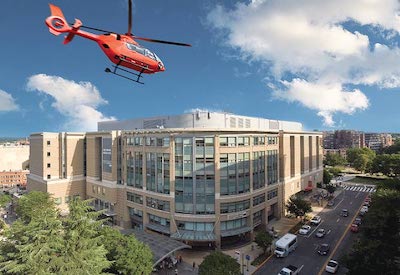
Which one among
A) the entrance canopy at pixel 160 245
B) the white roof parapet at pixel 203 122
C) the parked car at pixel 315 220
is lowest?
the parked car at pixel 315 220

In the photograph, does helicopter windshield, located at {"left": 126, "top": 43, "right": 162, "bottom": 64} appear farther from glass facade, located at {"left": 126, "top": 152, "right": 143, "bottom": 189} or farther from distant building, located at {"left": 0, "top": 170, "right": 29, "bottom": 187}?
distant building, located at {"left": 0, "top": 170, "right": 29, "bottom": 187}

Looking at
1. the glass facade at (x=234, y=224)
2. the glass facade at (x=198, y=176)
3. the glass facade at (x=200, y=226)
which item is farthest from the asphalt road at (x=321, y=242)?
the glass facade at (x=198, y=176)

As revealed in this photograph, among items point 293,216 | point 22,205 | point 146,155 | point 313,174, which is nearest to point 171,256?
point 146,155

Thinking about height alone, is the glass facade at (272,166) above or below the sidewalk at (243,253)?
above

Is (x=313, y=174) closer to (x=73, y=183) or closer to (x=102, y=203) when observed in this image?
(x=102, y=203)

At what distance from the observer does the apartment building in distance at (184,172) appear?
165ft

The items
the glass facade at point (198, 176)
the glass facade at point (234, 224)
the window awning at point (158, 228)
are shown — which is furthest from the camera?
the window awning at point (158, 228)

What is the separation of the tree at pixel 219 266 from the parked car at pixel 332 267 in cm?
1575

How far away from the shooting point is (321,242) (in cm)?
5247

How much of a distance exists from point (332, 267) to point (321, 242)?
1184cm

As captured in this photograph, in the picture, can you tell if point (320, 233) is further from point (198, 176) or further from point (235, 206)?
point (198, 176)

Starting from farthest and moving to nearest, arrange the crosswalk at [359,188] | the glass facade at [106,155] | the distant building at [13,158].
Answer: the distant building at [13,158], the crosswalk at [359,188], the glass facade at [106,155]

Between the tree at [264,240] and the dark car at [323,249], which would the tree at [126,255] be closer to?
the tree at [264,240]

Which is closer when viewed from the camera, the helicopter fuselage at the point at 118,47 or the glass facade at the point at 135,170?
the helicopter fuselage at the point at 118,47
